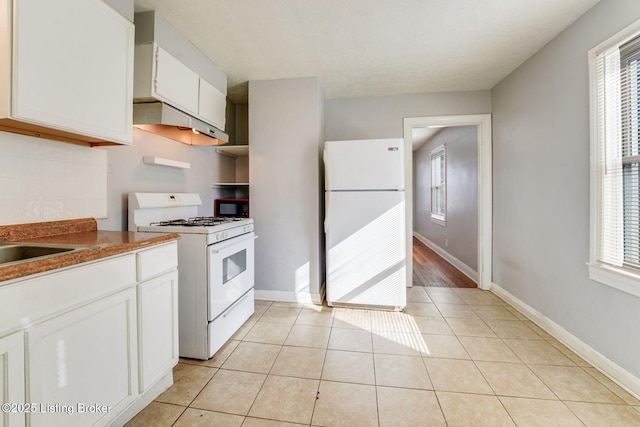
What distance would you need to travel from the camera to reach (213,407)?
142 cm

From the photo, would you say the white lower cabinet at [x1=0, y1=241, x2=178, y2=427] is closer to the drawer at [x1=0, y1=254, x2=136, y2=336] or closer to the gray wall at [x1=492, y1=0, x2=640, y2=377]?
the drawer at [x1=0, y1=254, x2=136, y2=336]

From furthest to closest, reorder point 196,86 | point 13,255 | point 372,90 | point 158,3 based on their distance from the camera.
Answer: point 372,90
point 196,86
point 158,3
point 13,255

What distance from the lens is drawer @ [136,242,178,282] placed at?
1.32 metres

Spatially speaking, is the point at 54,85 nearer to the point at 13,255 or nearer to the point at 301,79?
the point at 13,255

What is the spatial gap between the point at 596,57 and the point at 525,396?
7.20 feet

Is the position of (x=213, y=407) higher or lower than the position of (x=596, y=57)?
lower

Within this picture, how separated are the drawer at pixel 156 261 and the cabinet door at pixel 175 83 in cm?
109

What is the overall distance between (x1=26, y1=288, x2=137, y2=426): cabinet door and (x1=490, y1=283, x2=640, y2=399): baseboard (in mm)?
2708

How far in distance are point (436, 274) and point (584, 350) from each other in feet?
6.77

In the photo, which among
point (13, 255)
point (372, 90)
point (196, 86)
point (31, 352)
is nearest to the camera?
point (31, 352)

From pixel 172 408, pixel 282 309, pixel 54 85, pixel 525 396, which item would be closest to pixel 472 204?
→ pixel 525 396

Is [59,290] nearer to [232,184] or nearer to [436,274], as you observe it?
[232,184]

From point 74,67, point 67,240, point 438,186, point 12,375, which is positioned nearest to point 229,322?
point 67,240

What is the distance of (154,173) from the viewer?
212 cm
